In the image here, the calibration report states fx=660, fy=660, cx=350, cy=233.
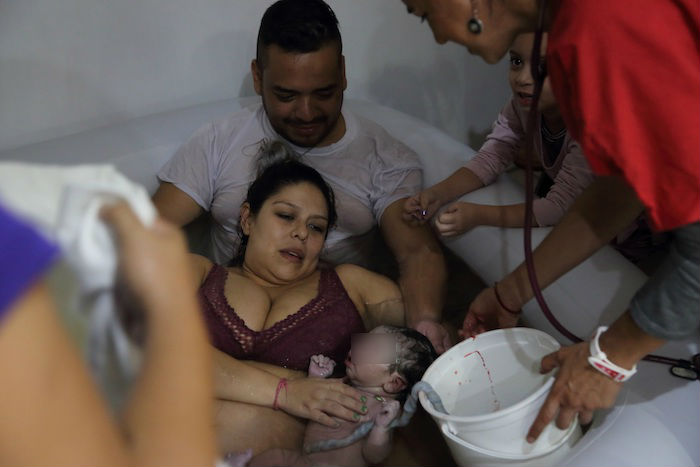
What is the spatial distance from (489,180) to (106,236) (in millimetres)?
1304

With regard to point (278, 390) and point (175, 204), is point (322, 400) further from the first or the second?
point (175, 204)

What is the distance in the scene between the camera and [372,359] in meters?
1.35

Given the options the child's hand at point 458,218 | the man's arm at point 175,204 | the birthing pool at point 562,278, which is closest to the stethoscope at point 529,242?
the birthing pool at point 562,278

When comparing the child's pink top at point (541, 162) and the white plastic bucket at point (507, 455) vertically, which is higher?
the child's pink top at point (541, 162)

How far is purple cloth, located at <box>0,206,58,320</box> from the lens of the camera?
405mm

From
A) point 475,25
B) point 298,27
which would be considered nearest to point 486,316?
point 475,25

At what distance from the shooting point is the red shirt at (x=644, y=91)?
70cm

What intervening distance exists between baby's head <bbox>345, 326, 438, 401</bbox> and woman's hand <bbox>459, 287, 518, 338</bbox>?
0.10 m

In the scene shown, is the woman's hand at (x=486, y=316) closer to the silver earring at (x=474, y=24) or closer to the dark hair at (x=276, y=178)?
the dark hair at (x=276, y=178)

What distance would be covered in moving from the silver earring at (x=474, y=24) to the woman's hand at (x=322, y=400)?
30.6 inches

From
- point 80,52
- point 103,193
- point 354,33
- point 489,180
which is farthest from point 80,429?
point 354,33

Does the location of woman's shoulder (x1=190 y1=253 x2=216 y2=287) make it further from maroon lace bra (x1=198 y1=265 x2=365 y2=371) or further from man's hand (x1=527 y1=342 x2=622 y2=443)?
man's hand (x1=527 y1=342 x2=622 y2=443)

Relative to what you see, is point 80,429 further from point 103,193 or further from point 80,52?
point 80,52

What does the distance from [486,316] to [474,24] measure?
26.5 inches
